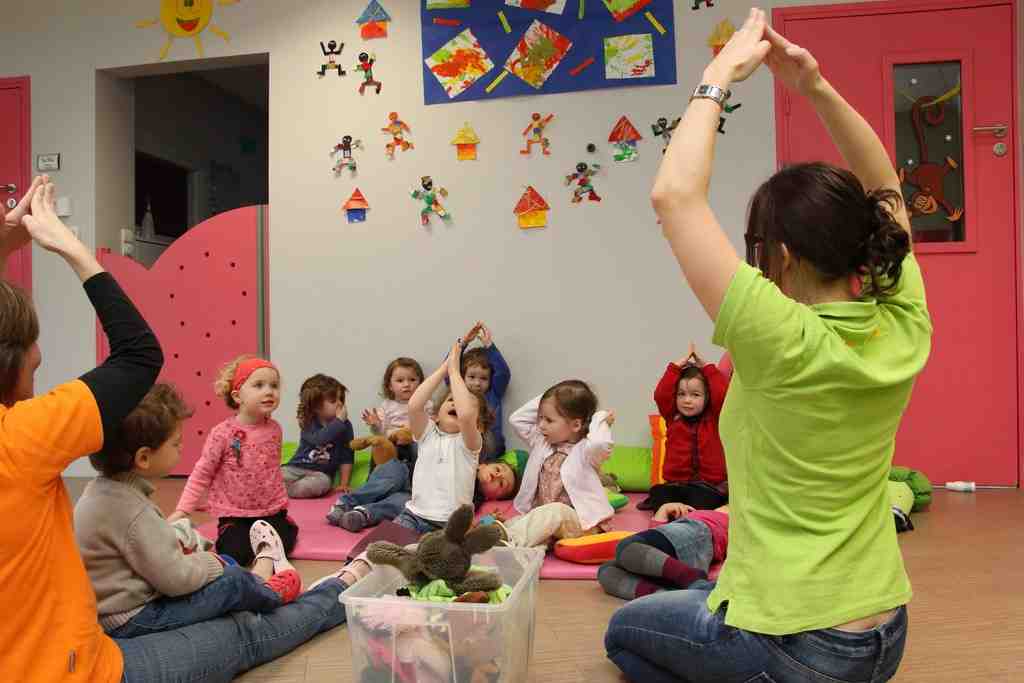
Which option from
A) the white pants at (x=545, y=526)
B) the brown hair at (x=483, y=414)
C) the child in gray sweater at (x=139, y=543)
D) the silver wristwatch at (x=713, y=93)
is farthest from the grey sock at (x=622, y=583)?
the silver wristwatch at (x=713, y=93)

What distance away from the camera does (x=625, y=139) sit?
4449mm

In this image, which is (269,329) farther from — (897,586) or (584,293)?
(897,586)

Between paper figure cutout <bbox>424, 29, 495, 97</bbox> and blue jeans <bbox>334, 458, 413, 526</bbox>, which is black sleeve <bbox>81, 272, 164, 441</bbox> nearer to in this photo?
blue jeans <bbox>334, 458, 413, 526</bbox>

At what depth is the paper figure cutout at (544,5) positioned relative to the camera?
4.45 meters

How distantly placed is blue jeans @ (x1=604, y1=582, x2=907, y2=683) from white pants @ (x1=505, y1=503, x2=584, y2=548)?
130 cm

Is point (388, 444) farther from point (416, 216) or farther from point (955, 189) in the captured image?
point (955, 189)

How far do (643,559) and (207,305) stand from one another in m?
3.45

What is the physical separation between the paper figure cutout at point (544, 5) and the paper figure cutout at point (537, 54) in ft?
0.25

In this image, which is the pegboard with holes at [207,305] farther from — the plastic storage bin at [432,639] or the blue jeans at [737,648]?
the blue jeans at [737,648]

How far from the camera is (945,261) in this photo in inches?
167

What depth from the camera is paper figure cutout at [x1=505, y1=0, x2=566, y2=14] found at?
4.45m

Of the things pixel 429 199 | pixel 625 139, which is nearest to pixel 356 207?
pixel 429 199

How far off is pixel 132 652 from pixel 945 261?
409 cm

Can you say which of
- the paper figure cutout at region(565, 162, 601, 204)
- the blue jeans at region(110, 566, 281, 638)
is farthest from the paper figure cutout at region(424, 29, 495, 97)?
the blue jeans at region(110, 566, 281, 638)
